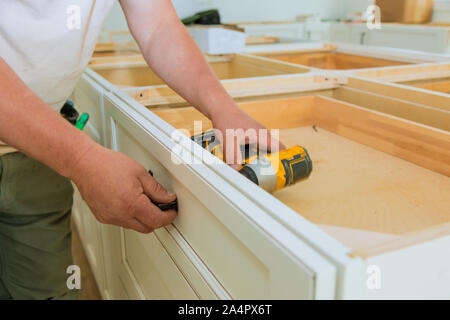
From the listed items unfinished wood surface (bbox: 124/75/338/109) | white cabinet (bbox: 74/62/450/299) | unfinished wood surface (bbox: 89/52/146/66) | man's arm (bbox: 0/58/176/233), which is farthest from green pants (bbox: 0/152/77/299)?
unfinished wood surface (bbox: 89/52/146/66)

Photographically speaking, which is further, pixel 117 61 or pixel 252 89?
pixel 117 61

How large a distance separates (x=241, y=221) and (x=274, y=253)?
0.20ft

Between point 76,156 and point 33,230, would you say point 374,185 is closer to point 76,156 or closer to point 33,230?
point 76,156

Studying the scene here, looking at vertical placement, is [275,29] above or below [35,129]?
above

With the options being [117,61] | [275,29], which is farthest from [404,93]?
[275,29]

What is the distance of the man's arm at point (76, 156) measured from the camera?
22.3 inches

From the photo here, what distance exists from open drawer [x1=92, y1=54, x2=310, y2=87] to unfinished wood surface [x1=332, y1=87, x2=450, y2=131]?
0.35 meters

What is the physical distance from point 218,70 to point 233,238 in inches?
49.5

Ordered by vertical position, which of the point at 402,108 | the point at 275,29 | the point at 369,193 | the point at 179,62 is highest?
the point at 275,29

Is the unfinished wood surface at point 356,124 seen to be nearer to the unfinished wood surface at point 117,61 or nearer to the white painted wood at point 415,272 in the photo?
the white painted wood at point 415,272

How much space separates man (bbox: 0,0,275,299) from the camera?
0.57 metres

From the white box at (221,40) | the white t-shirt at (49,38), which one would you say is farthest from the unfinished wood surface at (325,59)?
the white t-shirt at (49,38)

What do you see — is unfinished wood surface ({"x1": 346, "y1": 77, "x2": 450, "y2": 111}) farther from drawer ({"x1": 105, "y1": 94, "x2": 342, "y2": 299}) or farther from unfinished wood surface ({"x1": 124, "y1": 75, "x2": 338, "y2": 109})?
drawer ({"x1": 105, "y1": 94, "x2": 342, "y2": 299})

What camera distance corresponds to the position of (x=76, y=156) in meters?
0.58
